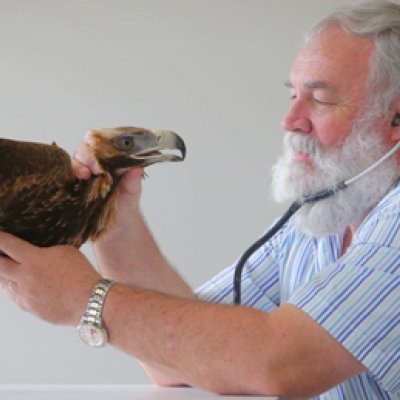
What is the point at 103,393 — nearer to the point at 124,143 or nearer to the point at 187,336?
the point at 187,336

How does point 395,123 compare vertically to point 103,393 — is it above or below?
above

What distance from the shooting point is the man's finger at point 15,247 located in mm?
1362

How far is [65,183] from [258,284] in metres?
0.72

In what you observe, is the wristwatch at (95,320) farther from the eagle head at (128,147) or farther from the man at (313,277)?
the eagle head at (128,147)

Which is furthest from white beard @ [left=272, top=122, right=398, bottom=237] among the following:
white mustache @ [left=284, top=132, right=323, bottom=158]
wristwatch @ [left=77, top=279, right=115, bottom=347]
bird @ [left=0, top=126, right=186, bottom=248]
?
wristwatch @ [left=77, top=279, right=115, bottom=347]

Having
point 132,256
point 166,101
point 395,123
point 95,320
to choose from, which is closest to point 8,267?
point 95,320

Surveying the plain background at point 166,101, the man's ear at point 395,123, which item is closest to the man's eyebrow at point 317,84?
the man's ear at point 395,123

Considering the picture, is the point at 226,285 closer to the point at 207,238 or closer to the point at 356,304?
the point at 356,304

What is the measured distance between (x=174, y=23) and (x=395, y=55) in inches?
83.4

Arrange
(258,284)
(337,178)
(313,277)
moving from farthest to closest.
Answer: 1. (258,284)
2. (337,178)
3. (313,277)

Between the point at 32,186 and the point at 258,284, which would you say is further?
the point at 258,284

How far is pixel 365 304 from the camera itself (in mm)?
1388

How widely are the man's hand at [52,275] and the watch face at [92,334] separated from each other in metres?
0.02

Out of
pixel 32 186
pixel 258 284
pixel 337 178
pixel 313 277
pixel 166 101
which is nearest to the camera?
pixel 32 186
